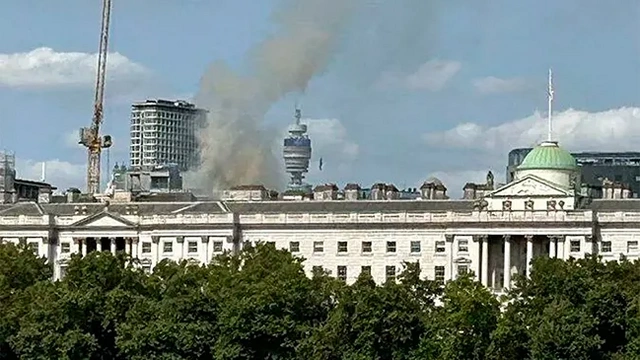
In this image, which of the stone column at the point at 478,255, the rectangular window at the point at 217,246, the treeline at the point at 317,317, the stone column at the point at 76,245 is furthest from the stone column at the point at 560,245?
the stone column at the point at 76,245

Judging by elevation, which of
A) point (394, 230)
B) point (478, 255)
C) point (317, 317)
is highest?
point (394, 230)

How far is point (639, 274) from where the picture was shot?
457ft

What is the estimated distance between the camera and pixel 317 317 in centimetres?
13538

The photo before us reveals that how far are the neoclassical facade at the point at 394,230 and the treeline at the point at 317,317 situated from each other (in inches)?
1284

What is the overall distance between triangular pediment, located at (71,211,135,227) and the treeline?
4534 cm

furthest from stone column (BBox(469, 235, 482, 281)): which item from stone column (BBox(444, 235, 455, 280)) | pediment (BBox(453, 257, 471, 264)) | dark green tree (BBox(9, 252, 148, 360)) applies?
dark green tree (BBox(9, 252, 148, 360))

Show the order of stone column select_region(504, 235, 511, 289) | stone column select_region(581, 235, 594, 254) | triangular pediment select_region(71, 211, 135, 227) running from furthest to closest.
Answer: triangular pediment select_region(71, 211, 135, 227) → stone column select_region(504, 235, 511, 289) → stone column select_region(581, 235, 594, 254)

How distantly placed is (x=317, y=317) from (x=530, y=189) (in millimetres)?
45719

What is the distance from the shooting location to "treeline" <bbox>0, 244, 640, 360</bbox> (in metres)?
127

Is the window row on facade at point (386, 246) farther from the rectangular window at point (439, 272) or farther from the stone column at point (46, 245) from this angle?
the stone column at point (46, 245)

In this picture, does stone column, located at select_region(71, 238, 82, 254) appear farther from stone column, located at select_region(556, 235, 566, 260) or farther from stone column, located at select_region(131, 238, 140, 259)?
stone column, located at select_region(556, 235, 566, 260)

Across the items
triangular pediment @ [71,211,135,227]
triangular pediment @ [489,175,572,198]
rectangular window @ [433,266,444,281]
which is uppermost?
triangular pediment @ [489,175,572,198]

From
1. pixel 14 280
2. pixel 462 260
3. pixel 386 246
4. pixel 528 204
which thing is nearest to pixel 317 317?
pixel 14 280

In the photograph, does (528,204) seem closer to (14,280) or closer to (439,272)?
(439,272)
